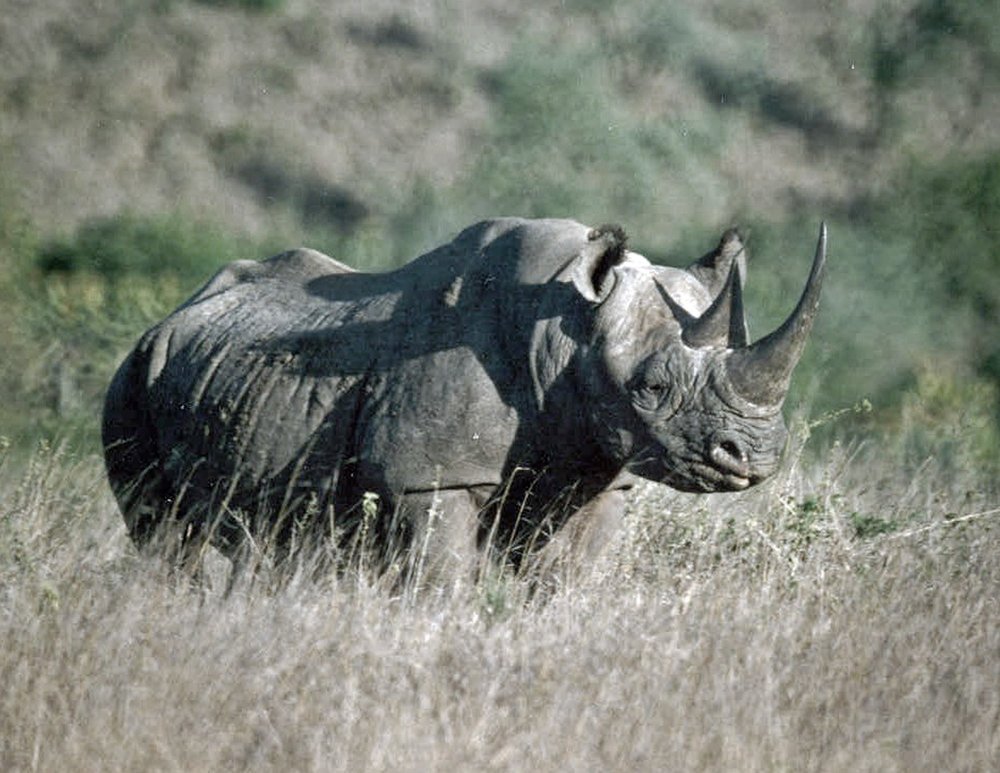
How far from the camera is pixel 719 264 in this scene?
26.5 feet

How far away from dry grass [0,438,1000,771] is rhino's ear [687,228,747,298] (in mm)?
1160

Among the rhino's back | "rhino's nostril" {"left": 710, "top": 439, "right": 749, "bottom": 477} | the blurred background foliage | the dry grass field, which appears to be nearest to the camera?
the dry grass field

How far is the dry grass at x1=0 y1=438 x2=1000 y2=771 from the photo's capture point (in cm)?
567

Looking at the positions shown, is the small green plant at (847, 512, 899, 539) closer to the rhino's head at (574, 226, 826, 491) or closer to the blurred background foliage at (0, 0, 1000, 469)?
the rhino's head at (574, 226, 826, 491)

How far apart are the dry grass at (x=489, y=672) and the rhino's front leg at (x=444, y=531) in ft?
0.51

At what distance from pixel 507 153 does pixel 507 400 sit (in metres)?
18.4

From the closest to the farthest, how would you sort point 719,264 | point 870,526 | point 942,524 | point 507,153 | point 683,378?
point 683,378, point 719,264, point 942,524, point 870,526, point 507,153

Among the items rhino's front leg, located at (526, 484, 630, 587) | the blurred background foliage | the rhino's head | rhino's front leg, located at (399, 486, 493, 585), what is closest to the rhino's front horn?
the rhino's head

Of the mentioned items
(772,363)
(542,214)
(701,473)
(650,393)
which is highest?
(772,363)

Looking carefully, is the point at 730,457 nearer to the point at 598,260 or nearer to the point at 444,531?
the point at 598,260

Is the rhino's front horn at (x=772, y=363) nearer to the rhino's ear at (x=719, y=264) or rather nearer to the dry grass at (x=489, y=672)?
the rhino's ear at (x=719, y=264)

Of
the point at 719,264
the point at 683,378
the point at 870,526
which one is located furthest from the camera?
the point at 870,526

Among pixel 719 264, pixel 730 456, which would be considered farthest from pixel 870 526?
pixel 730 456

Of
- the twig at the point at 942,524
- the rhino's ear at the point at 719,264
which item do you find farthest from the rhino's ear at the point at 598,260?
the twig at the point at 942,524
